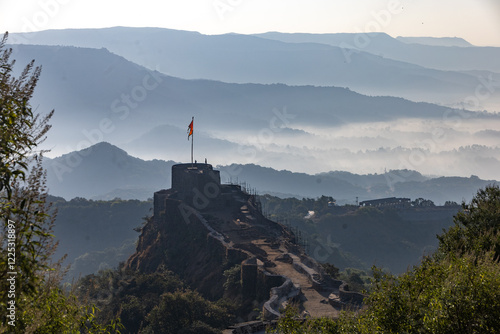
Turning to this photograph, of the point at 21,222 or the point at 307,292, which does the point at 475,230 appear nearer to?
the point at 307,292

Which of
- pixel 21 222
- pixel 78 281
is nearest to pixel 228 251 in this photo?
pixel 78 281

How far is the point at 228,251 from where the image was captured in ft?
195

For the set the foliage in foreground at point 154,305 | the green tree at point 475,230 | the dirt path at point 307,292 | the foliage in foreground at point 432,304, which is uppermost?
the green tree at point 475,230

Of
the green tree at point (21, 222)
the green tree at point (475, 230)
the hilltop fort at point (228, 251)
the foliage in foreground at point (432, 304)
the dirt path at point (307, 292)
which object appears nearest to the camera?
the green tree at point (21, 222)

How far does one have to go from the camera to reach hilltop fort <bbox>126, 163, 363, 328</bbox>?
41.4m

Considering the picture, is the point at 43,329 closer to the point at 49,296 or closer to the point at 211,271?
the point at 49,296

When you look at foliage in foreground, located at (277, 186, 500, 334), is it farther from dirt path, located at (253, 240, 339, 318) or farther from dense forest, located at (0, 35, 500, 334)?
dirt path, located at (253, 240, 339, 318)

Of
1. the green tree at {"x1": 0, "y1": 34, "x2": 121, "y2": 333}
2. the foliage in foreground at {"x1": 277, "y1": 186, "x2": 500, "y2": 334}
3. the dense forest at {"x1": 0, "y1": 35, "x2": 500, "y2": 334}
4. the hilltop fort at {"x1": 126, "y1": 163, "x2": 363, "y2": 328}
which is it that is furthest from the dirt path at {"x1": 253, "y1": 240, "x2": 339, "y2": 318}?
the green tree at {"x1": 0, "y1": 34, "x2": 121, "y2": 333}

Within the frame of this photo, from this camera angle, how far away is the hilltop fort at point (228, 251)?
4141cm

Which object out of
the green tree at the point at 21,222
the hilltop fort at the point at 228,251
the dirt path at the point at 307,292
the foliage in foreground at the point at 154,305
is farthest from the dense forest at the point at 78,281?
the foliage in foreground at the point at 154,305

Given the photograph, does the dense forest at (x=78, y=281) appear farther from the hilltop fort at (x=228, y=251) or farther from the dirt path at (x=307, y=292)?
the hilltop fort at (x=228, y=251)

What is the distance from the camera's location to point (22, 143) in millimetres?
13625

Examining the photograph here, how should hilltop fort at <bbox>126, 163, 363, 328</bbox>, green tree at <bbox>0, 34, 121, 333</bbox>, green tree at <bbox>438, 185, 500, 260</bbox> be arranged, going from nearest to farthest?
green tree at <bbox>0, 34, 121, 333</bbox> < green tree at <bbox>438, 185, 500, 260</bbox> < hilltop fort at <bbox>126, 163, 363, 328</bbox>

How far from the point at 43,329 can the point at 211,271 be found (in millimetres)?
47279
